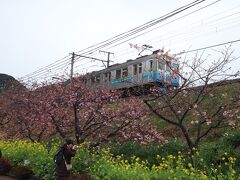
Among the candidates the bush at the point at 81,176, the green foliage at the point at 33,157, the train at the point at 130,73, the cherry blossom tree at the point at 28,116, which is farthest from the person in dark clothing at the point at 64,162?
the train at the point at 130,73

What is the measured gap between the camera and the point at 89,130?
15727mm

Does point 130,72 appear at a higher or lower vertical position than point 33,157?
higher

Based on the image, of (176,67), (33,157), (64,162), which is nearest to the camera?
(64,162)

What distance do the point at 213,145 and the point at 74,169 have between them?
4486 mm

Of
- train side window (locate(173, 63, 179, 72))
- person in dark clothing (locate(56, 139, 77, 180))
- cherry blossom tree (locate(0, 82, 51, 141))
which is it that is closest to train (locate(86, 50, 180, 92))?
cherry blossom tree (locate(0, 82, 51, 141))

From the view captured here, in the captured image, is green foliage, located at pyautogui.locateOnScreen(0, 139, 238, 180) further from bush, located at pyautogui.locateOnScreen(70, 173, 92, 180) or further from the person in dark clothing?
the person in dark clothing

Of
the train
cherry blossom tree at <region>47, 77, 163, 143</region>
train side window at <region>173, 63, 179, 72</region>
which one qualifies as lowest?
cherry blossom tree at <region>47, 77, 163, 143</region>

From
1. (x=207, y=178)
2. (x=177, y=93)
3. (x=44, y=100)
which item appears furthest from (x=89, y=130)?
(x=207, y=178)

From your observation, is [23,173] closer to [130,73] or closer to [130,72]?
[130,73]

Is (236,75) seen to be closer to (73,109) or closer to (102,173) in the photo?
(102,173)

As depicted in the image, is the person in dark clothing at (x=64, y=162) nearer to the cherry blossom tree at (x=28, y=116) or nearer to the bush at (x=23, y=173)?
the bush at (x=23, y=173)

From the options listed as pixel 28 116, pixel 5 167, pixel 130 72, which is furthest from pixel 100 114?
pixel 130 72

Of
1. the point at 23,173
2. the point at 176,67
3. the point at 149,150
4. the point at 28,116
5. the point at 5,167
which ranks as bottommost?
the point at 23,173

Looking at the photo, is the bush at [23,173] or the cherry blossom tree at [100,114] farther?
the cherry blossom tree at [100,114]
